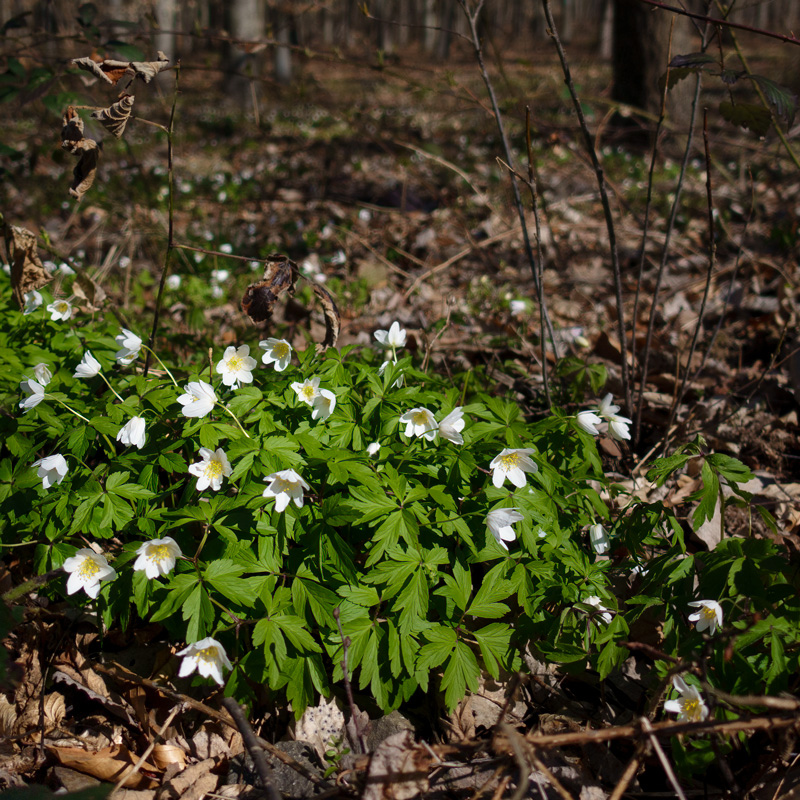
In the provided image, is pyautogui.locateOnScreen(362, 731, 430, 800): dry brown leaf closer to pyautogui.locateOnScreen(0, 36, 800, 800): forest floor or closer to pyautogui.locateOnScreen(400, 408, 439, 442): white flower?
pyautogui.locateOnScreen(0, 36, 800, 800): forest floor

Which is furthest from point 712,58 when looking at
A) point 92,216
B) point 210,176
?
point 210,176

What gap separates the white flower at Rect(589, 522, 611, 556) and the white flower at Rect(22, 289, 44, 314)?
7.74 feet

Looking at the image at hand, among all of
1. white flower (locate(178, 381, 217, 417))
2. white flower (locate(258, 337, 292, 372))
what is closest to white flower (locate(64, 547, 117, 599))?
white flower (locate(178, 381, 217, 417))

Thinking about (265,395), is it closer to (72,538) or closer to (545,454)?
(72,538)

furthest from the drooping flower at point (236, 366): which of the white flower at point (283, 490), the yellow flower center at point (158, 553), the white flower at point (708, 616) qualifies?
the white flower at point (708, 616)

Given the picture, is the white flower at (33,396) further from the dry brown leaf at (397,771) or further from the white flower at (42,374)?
the dry brown leaf at (397,771)

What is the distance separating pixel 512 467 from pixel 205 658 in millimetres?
1014

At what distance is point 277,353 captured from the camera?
2.16 m

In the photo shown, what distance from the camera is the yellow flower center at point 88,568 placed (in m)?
1.72

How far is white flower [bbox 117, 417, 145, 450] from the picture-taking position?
6.09 feet

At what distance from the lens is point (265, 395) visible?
2098mm

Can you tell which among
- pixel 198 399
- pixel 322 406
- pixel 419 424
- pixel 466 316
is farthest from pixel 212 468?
pixel 466 316

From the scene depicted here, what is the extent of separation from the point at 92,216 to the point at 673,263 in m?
5.45

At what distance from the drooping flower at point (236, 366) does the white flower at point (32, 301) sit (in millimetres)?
1072
